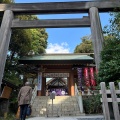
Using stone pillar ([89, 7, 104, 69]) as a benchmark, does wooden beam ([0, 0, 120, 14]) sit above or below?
above

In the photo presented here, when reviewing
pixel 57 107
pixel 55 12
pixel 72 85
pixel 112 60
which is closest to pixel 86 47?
pixel 72 85

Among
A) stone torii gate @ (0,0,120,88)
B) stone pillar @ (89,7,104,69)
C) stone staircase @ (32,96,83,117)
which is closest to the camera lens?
stone pillar @ (89,7,104,69)

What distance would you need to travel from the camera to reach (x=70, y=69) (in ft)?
52.0

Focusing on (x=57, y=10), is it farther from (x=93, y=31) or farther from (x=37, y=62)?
(x=37, y=62)

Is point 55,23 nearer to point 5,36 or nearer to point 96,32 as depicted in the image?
point 96,32

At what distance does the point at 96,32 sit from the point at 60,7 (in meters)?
2.14

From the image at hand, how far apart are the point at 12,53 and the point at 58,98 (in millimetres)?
4920

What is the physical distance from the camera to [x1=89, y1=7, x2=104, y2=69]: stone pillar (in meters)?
6.64

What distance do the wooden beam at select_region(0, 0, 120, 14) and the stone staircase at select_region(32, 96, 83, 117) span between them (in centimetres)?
537

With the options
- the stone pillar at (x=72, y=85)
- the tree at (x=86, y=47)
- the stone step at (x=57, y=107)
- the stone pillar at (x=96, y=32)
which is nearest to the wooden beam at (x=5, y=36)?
the stone pillar at (x=96, y=32)

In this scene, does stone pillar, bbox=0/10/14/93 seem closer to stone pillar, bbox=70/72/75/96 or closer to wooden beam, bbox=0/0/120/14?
wooden beam, bbox=0/0/120/14

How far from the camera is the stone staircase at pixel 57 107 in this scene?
9836 mm

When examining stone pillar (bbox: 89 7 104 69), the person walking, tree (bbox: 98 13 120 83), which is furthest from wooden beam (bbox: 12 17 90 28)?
the person walking

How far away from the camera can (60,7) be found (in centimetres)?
783
